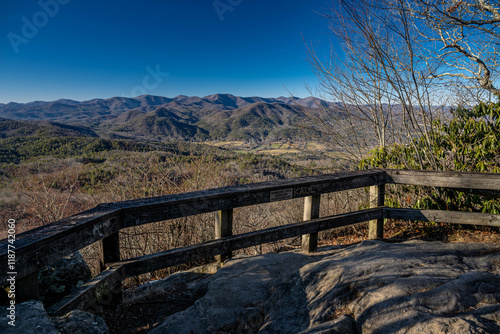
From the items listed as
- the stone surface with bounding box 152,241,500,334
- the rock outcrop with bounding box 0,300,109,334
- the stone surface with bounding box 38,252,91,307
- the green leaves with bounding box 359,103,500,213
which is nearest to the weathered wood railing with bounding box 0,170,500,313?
the rock outcrop with bounding box 0,300,109,334

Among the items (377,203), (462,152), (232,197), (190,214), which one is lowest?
(377,203)

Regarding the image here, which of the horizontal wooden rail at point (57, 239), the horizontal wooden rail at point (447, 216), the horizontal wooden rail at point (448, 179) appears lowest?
the horizontal wooden rail at point (447, 216)

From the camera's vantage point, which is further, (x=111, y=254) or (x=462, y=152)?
(x=462, y=152)

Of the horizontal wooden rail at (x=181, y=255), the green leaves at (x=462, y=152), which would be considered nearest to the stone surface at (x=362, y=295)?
the horizontal wooden rail at (x=181, y=255)

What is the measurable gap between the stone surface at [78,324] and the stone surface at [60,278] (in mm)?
556

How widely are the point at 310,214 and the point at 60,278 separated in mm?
2503

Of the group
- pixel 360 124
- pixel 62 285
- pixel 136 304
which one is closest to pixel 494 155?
pixel 360 124

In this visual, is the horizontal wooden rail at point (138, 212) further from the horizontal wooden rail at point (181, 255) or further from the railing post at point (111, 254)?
the horizontal wooden rail at point (181, 255)

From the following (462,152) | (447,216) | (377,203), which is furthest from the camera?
(462,152)

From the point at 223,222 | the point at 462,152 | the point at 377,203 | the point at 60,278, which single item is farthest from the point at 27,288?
the point at 462,152

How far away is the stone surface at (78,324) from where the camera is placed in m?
1.55

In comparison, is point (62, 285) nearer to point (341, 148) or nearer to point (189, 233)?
point (189, 233)

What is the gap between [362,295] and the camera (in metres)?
1.81

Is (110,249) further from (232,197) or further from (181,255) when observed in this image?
(232,197)
